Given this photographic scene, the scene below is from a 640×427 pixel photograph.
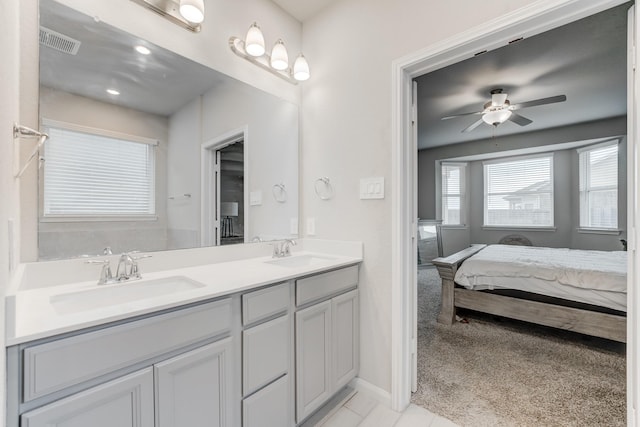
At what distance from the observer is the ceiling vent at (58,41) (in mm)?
1128

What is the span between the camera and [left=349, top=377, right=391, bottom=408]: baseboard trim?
1.70m

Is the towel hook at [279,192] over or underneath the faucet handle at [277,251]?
over

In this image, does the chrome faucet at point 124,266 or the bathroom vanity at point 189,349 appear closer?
the bathroom vanity at point 189,349

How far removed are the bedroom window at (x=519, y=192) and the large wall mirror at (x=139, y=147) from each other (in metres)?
5.26

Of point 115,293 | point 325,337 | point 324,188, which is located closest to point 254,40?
point 324,188

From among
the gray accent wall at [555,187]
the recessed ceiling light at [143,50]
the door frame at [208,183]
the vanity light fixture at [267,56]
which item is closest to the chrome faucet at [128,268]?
the door frame at [208,183]

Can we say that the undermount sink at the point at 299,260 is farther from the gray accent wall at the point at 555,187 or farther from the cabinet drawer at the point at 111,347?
the gray accent wall at the point at 555,187

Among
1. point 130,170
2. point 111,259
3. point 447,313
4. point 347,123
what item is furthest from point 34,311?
point 447,313

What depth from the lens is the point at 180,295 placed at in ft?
3.34

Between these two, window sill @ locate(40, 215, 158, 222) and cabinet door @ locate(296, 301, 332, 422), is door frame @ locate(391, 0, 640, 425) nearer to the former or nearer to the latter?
cabinet door @ locate(296, 301, 332, 422)

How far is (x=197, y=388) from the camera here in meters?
1.03

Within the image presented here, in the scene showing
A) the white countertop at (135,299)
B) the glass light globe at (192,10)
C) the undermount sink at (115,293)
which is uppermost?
the glass light globe at (192,10)

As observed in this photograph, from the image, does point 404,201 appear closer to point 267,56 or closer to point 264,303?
point 264,303

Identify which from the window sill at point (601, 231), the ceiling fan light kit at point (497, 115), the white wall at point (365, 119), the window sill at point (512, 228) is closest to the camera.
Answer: the white wall at point (365, 119)
